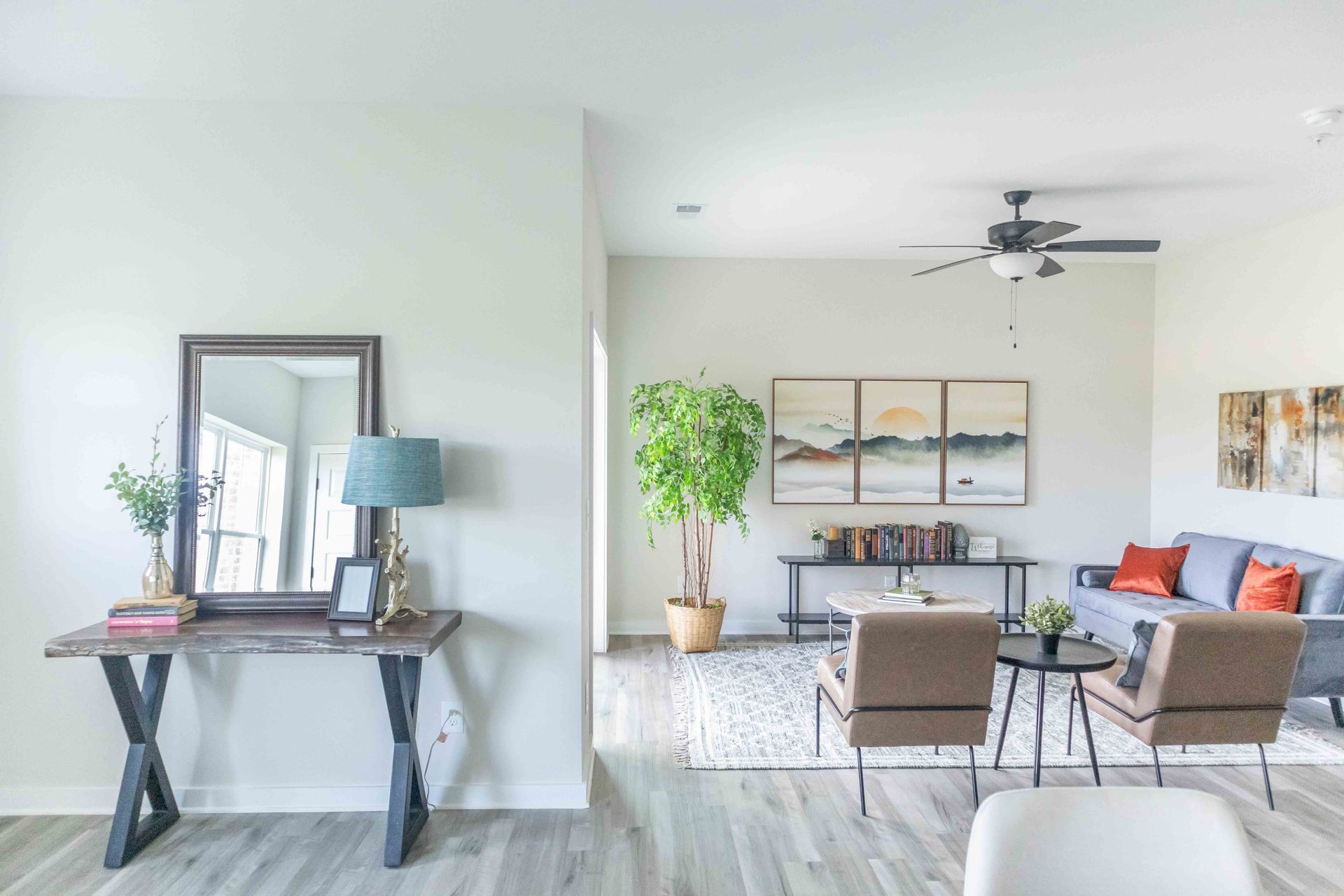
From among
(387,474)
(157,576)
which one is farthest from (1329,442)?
(157,576)

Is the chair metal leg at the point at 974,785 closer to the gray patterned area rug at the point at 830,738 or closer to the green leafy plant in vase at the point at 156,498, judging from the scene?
the gray patterned area rug at the point at 830,738

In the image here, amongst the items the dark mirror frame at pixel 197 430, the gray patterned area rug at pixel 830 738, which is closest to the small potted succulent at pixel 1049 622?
the gray patterned area rug at pixel 830 738

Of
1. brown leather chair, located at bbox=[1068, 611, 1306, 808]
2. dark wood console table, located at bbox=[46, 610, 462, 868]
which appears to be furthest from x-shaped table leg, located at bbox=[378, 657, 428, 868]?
brown leather chair, located at bbox=[1068, 611, 1306, 808]

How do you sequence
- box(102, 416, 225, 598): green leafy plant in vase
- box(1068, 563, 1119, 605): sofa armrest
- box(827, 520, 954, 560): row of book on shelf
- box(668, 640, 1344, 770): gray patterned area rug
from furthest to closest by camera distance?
1. box(827, 520, 954, 560): row of book on shelf
2. box(1068, 563, 1119, 605): sofa armrest
3. box(668, 640, 1344, 770): gray patterned area rug
4. box(102, 416, 225, 598): green leafy plant in vase

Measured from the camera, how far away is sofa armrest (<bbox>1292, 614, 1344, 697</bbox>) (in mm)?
3857

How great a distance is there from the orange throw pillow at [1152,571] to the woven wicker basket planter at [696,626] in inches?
105

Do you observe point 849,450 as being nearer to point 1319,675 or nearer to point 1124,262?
point 1124,262

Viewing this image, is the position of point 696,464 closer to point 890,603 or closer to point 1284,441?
point 890,603

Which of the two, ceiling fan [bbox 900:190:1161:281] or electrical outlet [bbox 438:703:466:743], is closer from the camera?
electrical outlet [bbox 438:703:466:743]

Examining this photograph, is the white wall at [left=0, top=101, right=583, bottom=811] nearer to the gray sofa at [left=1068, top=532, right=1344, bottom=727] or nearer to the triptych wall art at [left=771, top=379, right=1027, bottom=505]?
the gray sofa at [left=1068, top=532, right=1344, bottom=727]

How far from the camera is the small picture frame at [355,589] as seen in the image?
9.49 feet

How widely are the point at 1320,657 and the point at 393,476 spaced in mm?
4312

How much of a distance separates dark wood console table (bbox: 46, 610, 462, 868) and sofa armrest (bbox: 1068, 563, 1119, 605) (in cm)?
445

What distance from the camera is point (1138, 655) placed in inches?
127
